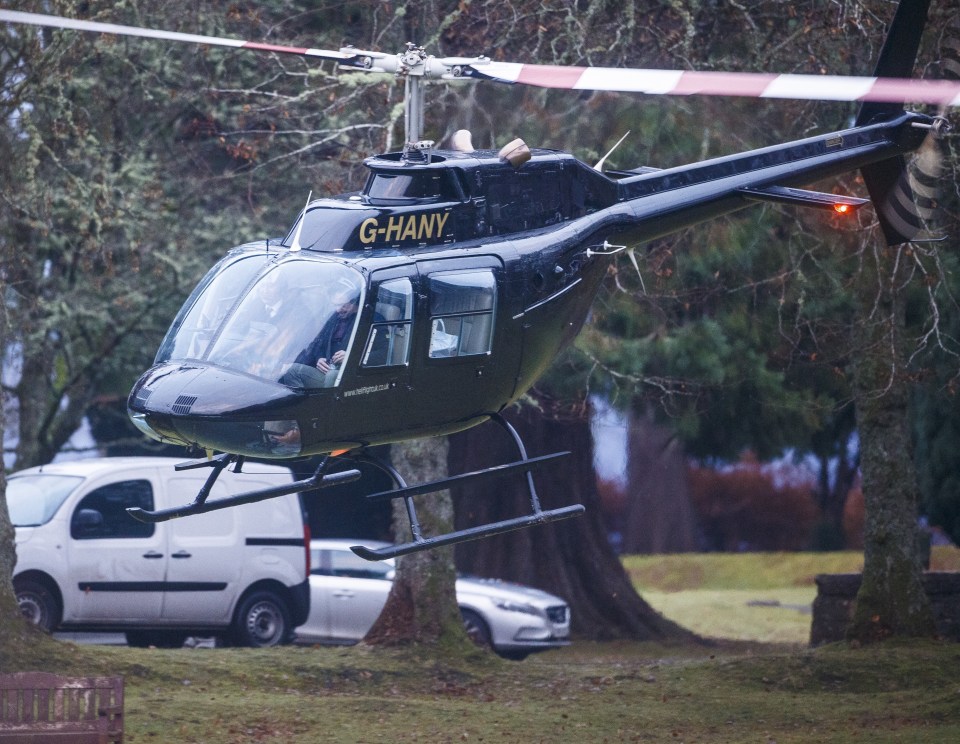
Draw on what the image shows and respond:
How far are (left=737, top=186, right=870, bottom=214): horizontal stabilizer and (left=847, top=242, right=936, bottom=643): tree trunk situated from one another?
11.1 ft

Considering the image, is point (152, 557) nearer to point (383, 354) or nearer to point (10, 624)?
point (10, 624)

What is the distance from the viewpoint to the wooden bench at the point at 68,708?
8836 mm

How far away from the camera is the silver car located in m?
16.1

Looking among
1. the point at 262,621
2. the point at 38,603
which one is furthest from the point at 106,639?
the point at 38,603

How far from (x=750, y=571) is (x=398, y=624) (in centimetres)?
1960

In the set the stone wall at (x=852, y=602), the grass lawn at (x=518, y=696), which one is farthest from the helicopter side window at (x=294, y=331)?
the stone wall at (x=852, y=602)

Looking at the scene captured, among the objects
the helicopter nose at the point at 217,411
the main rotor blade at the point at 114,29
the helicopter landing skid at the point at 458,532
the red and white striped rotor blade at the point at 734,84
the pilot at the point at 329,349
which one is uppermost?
the main rotor blade at the point at 114,29

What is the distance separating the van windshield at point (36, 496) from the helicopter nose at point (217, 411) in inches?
230

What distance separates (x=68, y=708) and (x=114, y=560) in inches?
208

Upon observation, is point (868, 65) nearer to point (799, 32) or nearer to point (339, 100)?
point (799, 32)

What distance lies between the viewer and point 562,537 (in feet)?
65.6

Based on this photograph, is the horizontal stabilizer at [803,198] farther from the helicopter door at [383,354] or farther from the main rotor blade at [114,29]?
the main rotor blade at [114,29]

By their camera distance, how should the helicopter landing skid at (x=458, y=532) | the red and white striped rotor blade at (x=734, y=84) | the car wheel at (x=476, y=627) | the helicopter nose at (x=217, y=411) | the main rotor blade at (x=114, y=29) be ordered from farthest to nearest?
the car wheel at (x=476, y=627)
the helicopter landing skid at (x=458, y=532)
the helicopter nose at (x=217, y=411)
the main rotor blade at (x=114, y=29)
the red and white striped rotor blade at (x=734, y=84)

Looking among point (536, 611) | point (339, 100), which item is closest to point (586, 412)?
point (536, 611)
